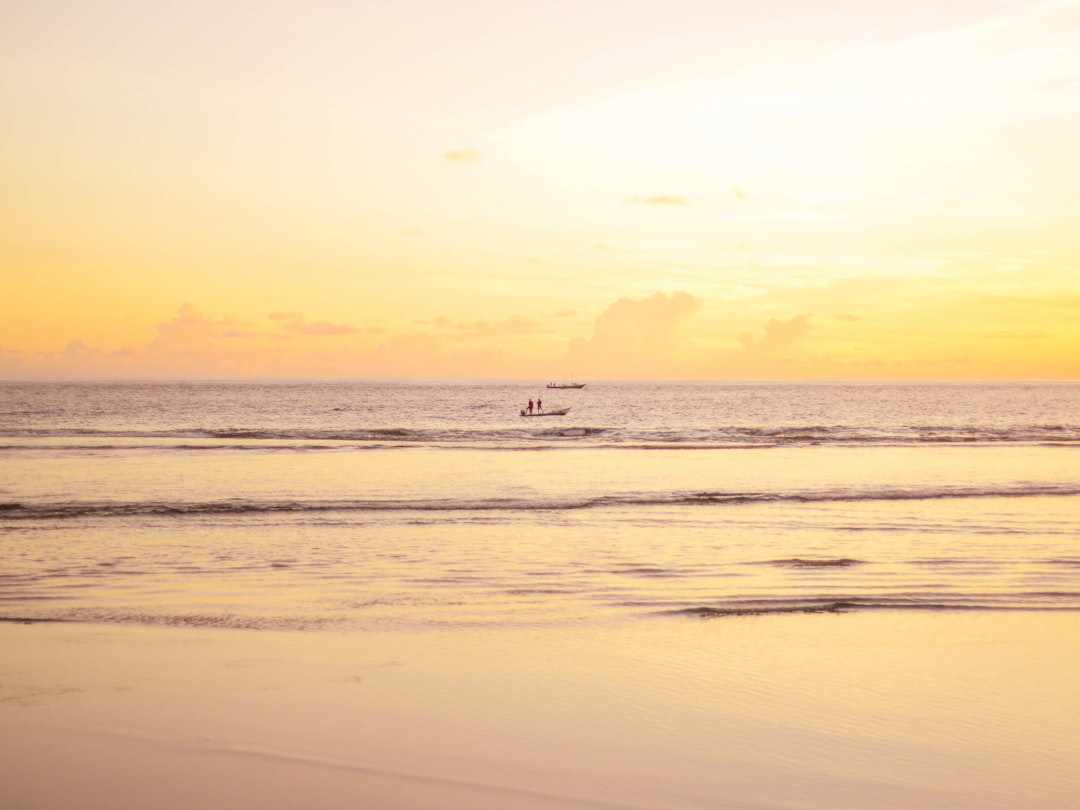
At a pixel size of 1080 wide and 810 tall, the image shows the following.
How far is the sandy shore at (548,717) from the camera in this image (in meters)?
5.79

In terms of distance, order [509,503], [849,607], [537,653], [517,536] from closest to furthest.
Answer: [537,653], [849,607], [517,536], [509,503]

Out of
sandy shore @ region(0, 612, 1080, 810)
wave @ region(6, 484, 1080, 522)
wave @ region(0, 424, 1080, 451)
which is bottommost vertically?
wave @ region(6, 484, 1080, 522)

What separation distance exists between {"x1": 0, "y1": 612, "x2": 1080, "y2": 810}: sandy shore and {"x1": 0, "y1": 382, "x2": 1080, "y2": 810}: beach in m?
0.03

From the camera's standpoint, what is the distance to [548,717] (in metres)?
7.12

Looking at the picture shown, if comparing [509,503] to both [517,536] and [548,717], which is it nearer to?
[517,536]

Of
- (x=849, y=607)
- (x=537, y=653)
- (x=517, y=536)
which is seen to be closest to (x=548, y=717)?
(x=537, y=653)

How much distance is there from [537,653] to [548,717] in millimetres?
1811

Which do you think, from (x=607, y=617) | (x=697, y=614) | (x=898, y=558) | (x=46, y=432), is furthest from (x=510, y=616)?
(x=46, y=432)

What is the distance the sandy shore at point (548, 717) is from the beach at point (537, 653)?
32mm

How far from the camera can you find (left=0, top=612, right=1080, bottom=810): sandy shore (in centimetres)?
579

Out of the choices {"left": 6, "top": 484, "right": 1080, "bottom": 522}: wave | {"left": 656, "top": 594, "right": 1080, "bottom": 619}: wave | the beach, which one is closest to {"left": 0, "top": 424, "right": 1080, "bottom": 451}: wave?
{"left": 6, "top": 484, "right": 1080, "bottom": 522}: wave

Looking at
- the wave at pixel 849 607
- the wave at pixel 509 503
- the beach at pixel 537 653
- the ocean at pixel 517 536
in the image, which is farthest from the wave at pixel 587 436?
the wave at pixel 849 607

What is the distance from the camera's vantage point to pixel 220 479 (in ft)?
88.1

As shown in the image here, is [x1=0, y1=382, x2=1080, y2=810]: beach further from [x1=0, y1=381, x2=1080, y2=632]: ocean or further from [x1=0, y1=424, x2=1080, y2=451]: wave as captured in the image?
[x1=0, y1=424, x2=1080, y2=451]: wave
